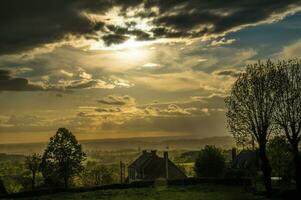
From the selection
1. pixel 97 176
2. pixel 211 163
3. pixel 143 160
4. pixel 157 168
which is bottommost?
pixel 97 176

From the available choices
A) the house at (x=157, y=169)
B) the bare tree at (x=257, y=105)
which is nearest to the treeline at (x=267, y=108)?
the bare tree at (x=257, y=105)

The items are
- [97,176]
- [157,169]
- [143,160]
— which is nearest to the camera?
[157,169]

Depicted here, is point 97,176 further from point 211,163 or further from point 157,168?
point 211,163

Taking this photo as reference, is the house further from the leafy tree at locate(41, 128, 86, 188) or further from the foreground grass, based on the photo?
the foreground grass

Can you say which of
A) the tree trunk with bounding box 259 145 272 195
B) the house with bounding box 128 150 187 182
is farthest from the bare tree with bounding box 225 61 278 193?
the house with bounding box 128 150 187 182

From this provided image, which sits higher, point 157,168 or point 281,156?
point 281,156

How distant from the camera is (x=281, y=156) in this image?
80.6 meters

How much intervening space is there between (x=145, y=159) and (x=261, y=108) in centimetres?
5762

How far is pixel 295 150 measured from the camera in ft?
205

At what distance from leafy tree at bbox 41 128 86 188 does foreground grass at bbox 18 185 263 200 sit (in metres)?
12.3

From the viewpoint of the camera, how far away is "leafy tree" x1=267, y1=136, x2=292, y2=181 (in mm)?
69875

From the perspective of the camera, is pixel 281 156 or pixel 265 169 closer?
pixel 265 169

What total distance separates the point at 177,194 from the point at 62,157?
85.7ft

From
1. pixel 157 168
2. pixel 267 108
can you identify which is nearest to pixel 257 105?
pixel 267 108
